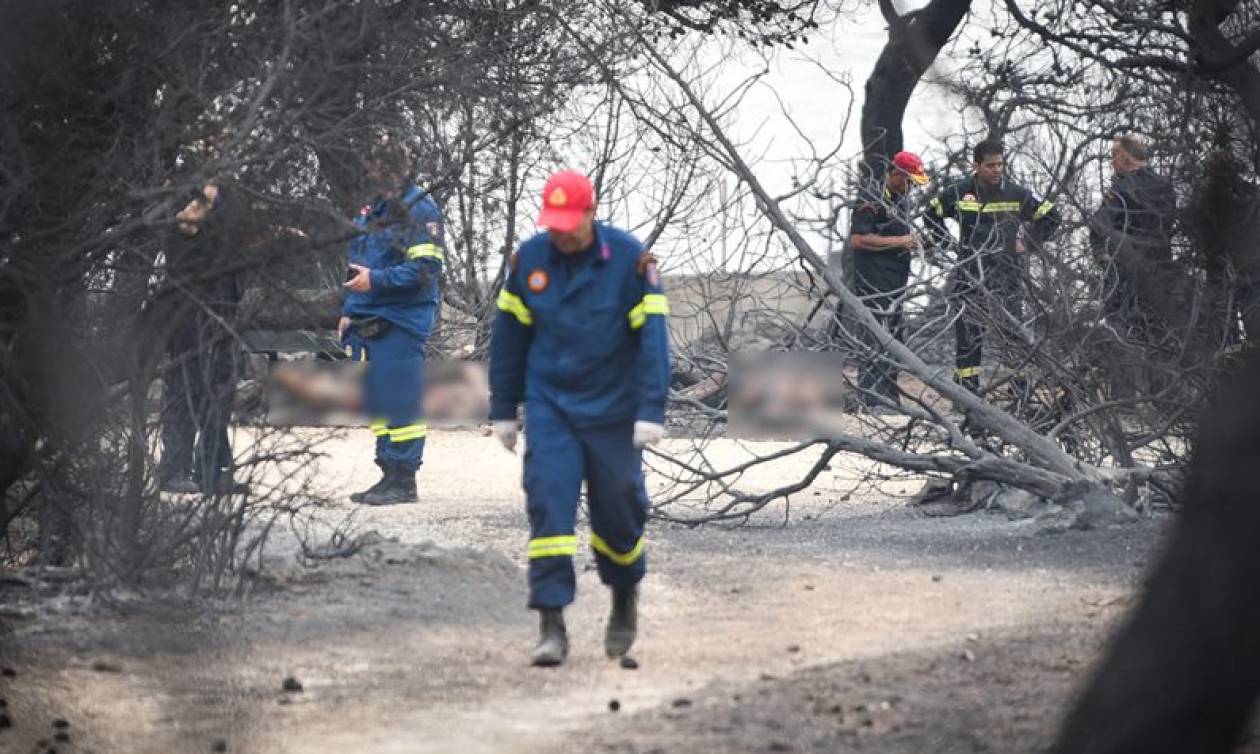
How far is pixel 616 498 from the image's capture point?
7.30 meters

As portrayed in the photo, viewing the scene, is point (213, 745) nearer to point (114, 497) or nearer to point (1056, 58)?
point (114, 497)

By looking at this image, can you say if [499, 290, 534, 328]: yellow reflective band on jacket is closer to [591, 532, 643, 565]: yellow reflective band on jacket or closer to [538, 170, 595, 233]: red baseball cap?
[538, 170, 595, 233]: red baseball cap

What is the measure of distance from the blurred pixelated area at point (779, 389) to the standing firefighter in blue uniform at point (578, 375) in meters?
3.97

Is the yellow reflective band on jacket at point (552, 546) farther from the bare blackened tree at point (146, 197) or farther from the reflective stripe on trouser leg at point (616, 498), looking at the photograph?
the bare blackened tree at point (146, 197)

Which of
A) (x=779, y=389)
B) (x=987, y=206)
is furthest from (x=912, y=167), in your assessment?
(x=779, y=389)

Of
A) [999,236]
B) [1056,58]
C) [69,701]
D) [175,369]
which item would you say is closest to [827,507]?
[999,236]

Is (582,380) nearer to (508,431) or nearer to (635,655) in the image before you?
(508,431)

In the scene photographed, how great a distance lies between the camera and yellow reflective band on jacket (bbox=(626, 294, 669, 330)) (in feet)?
23.5

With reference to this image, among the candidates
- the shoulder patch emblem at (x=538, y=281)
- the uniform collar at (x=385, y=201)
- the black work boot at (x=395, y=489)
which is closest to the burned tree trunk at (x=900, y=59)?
the black work boot at (x=395, y=489)

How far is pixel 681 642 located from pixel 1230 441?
453cm

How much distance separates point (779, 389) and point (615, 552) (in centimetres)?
415

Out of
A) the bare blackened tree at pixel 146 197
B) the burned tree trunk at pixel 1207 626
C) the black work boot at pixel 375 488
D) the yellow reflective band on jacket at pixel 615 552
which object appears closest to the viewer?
the burned tree trunk at pixel 1207 626

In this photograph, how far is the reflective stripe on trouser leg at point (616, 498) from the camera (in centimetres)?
729

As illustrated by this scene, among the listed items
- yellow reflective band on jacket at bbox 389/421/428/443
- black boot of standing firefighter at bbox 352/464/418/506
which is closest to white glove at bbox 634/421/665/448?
yellow reflective band on jacket at bbox 389/421/428/443
